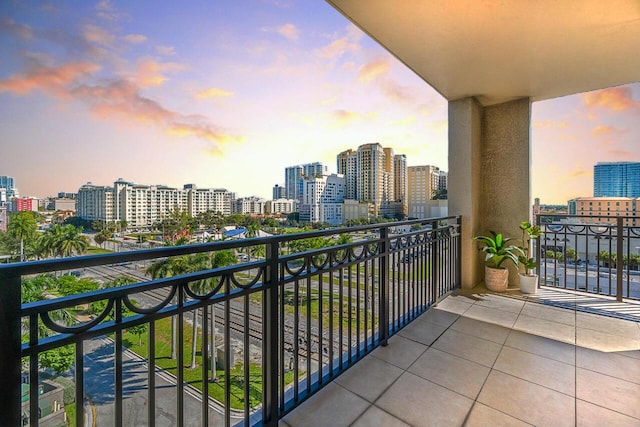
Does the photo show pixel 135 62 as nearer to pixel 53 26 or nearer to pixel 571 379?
pixel 53 26

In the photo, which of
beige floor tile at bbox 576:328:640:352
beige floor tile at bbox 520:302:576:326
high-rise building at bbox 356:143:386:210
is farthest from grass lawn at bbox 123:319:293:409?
high-rise building at bbox 356:143:386:210

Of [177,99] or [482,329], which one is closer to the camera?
[482,329]

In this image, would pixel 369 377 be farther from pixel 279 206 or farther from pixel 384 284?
pixel 279 206

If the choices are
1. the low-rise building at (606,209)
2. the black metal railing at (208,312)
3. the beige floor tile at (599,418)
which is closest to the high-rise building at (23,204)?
the black metal railing at (208,312)

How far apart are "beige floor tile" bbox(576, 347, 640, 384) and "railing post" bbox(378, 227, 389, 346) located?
138 centimetres

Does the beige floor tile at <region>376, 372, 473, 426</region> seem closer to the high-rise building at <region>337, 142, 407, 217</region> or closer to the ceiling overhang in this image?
the ceiling overhang

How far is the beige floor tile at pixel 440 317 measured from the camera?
272 cm

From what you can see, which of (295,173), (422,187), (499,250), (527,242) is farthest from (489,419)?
(295,173)

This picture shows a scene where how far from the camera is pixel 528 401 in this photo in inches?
64.8

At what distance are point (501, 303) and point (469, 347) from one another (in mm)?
1394

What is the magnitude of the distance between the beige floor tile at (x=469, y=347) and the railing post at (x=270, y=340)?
1461 millimetres

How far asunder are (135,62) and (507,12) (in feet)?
70.5

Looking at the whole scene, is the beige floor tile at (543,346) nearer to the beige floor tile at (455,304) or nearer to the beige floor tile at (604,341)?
the beige floor tile at (604,341)

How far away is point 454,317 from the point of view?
284cm
